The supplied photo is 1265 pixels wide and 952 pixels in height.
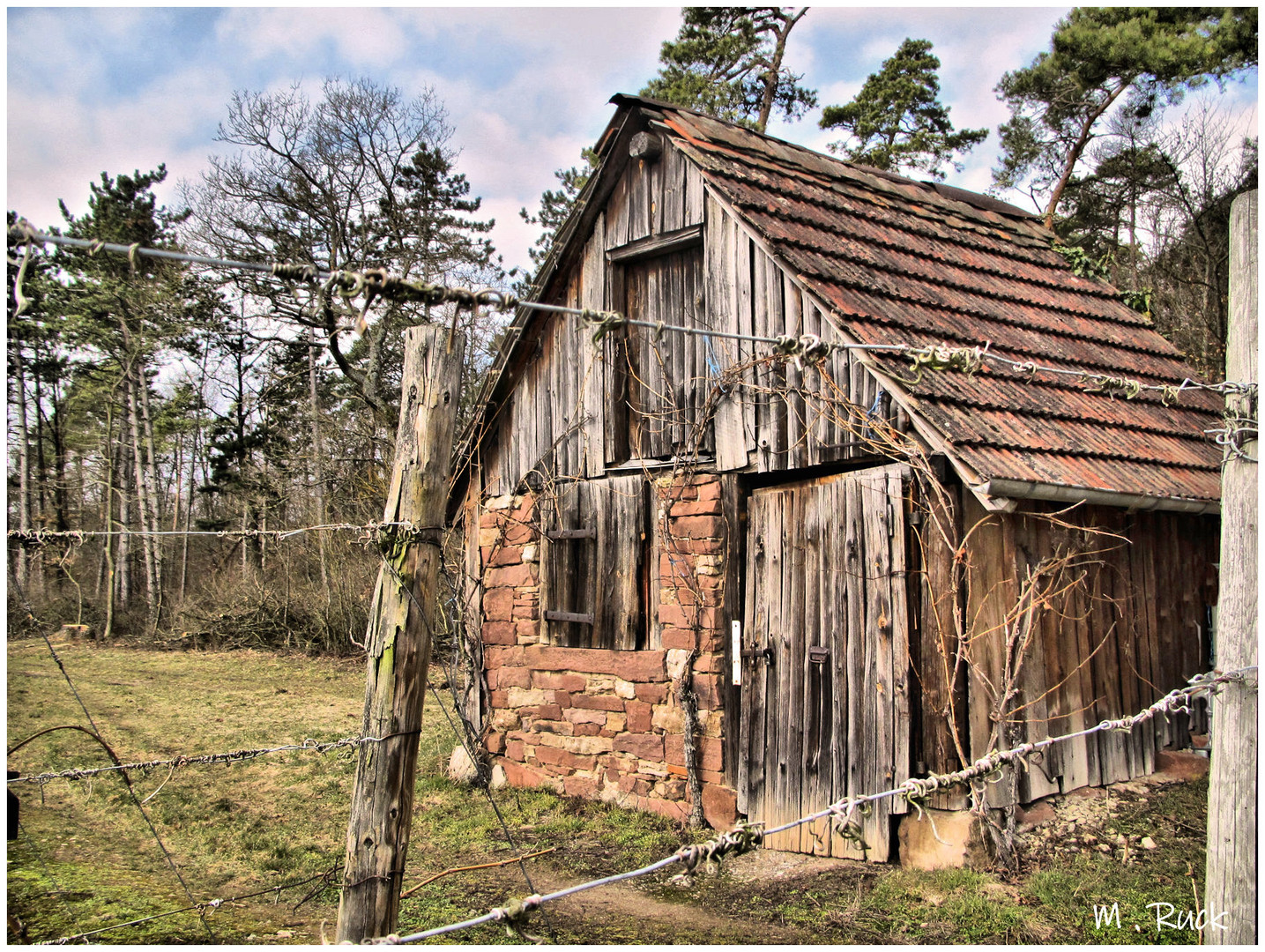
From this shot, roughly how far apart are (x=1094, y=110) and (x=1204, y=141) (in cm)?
210

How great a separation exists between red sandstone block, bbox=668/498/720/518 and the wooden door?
29cm

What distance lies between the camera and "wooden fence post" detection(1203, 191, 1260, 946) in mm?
3322

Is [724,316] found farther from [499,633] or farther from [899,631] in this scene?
[499,633]

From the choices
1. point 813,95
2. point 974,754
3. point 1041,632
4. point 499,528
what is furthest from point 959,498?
point 813,95

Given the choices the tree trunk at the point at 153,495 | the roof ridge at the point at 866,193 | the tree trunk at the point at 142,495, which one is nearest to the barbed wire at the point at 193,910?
the roof ridge at the point at 866,193

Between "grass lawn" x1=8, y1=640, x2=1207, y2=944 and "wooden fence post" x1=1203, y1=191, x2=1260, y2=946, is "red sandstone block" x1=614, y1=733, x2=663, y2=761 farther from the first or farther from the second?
"wooden fence post" x1=1203, y1=191, x2=1260, y2=946

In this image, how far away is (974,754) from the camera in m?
5.74

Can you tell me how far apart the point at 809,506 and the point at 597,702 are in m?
2.76

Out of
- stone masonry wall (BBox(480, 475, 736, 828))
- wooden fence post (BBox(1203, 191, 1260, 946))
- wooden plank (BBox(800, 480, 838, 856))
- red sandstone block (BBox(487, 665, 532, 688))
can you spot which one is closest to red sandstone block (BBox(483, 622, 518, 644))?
stone masonry wall (BBox(480, 475, 736, 828))

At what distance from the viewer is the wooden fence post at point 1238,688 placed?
332 cm

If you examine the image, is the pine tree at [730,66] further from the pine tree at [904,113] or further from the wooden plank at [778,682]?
the wooden plank at [778,682]

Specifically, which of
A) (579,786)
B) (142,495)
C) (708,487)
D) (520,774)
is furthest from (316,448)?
(708,487)

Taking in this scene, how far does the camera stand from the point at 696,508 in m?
7.44

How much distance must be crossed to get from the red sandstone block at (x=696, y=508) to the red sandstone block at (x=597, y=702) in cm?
172
